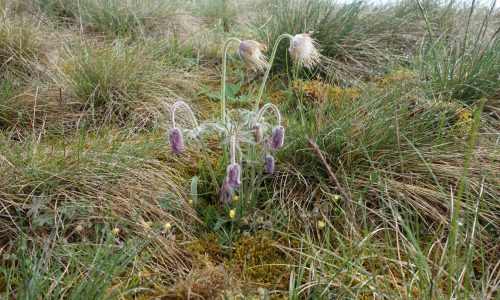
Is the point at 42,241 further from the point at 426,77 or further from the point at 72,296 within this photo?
the point at 426,77

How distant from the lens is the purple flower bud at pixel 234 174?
146 centimetres

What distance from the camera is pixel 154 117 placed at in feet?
7.70

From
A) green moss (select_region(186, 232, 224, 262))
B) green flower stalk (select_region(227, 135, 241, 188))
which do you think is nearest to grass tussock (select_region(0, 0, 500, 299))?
green moss (select_region(186, 232, 224, 262))

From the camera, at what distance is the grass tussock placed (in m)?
1.26

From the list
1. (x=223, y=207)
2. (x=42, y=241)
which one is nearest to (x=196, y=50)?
(x=223, y=207)

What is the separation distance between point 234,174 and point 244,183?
31 cm

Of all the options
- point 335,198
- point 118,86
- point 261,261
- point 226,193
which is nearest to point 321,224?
point 335,198

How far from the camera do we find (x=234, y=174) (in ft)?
4.80

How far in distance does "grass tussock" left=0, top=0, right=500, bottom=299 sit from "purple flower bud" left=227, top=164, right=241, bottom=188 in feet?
0.40

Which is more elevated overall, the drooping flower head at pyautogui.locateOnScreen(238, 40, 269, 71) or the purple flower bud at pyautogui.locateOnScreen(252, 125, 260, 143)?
the drooping flower head at pyautogui.locateOnScreen(238, 40, 269, 71)

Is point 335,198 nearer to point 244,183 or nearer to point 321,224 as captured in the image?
point 321,224

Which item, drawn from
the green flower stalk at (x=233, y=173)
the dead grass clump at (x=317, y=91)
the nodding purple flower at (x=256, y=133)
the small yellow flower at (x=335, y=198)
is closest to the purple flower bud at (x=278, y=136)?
the nodding purple flower at (x=256, y=133)

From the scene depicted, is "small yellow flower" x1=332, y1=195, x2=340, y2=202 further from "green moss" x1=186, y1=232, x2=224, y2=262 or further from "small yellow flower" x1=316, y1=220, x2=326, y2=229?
"green moss" x1=186, y1=232, x2=224, y2=262

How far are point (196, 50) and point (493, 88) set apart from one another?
6.71 ft
